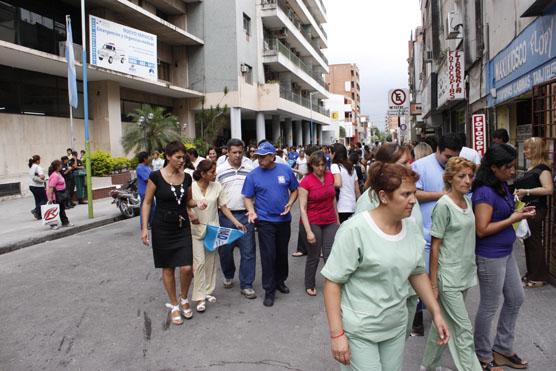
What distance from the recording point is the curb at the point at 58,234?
925 cm

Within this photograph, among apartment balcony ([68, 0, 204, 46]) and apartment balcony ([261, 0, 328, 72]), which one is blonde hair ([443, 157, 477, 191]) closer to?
apartment balcony ([68, 0, 204, 46])

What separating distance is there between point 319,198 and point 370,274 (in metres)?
3.13

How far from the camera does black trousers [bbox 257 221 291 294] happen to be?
17.5 ft

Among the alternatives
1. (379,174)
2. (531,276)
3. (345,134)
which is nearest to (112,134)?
(531,276)

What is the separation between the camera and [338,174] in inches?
235

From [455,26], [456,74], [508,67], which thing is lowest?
[508,67]

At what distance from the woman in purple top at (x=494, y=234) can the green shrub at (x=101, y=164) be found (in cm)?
1912

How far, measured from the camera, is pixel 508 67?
9.34m

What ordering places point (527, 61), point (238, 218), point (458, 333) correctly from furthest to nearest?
1. point (527, 61)
2. point (238, 218)
3. point (458, 333)

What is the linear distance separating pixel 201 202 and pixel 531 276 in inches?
161

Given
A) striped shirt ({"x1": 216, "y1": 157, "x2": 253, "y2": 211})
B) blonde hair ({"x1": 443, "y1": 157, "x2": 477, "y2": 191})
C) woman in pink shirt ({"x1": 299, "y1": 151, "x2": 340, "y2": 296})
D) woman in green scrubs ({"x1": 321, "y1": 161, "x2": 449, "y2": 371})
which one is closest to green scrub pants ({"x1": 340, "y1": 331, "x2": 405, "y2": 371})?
woman in green scrubs ({"x1": 321, "y1": 161, "x2": 449, "y2": 371})

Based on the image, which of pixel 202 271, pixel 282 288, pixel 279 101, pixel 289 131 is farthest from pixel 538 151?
pixel 289 131

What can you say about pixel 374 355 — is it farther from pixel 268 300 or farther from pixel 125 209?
pixel 125 209

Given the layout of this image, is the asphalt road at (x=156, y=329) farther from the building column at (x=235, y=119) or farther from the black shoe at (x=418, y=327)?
the building column at (x=235, y=119)
